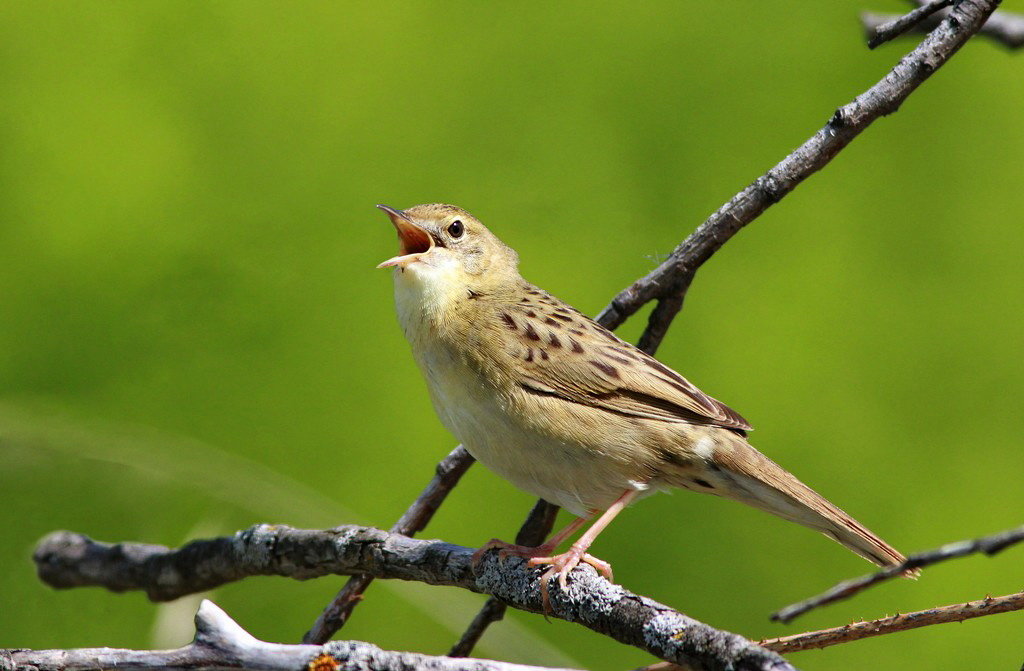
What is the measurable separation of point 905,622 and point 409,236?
1.91 metres

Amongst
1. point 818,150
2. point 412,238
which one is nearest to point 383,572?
point 412,238

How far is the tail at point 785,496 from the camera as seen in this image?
95.5 inches

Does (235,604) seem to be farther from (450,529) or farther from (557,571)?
(557,571)

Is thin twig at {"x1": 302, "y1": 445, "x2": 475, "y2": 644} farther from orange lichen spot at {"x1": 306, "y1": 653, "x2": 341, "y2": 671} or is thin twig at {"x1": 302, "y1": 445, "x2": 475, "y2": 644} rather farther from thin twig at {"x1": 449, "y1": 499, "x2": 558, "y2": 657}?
orange lichen spot at {"x1": 306, "y1": 653, "x2": 341, "y2": 671}

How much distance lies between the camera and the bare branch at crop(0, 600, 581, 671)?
167 cm

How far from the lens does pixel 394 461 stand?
3.35m

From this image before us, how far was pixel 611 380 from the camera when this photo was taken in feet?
8.48

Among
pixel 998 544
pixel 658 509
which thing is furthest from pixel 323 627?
pixel 998 544

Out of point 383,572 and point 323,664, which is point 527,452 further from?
point 323,664

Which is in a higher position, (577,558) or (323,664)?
(577,558)

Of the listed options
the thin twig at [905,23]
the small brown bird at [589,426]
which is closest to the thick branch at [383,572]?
the small brown bird at [589,426]

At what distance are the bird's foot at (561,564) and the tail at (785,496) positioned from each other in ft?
1.29

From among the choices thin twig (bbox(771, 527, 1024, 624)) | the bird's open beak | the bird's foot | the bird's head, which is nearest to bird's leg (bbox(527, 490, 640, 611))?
the bird's foot

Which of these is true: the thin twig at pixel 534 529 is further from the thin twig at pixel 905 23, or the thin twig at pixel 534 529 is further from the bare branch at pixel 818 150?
the thin twig at pixel 905 23
